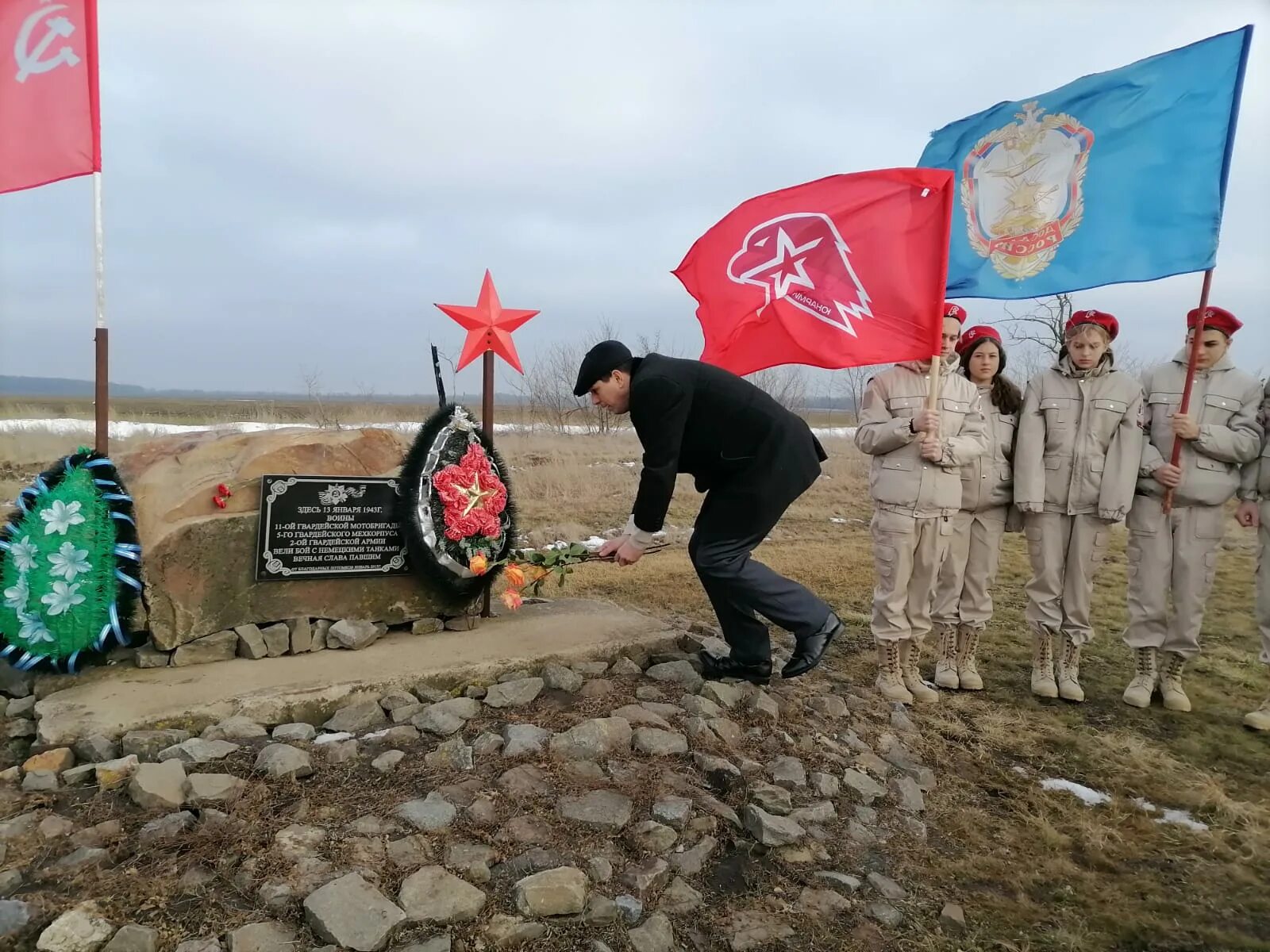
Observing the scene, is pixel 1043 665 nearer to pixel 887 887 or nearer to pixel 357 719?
pixel 887 887

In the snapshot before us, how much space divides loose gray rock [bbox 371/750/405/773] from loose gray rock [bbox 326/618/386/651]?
1.05 m

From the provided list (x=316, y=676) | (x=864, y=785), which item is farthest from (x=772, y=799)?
(x=316, y=676)

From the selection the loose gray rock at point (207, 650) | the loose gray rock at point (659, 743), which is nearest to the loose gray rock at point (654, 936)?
the loose gray rock at point (659, 743)

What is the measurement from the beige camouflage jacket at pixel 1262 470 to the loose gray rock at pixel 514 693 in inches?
157

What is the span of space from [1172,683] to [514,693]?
146 inches

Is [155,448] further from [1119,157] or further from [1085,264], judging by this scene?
[1119,157]

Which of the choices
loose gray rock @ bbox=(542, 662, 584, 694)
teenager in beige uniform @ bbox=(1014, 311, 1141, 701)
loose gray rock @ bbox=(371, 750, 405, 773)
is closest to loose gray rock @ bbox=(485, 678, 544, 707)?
loose gray rock @ bbox=(542, 662, 584, 694)

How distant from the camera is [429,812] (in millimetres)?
2666

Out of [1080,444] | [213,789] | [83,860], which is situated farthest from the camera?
[1080,444]

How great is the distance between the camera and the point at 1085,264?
4008mm

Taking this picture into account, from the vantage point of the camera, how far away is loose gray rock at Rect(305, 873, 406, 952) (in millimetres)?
2088

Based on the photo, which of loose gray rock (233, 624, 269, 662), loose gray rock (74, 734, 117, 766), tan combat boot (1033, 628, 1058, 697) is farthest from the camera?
tan combat boot (1033, 628, 1058, 697)

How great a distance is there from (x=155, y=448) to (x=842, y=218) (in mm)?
3992

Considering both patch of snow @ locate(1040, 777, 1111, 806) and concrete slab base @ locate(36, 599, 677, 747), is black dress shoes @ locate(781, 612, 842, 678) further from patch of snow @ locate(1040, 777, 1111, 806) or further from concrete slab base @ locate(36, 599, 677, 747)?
patch of snow @ locate(1040, 777, 1111, 806)
